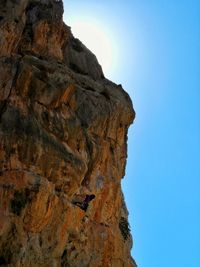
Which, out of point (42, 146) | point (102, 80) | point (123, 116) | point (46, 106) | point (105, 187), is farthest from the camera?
point (102, 80)

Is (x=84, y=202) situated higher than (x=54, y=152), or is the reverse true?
(x=54, y=152)

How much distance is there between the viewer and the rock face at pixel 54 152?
32.4 m

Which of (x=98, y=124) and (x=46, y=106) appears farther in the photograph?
(x=98, y=124)

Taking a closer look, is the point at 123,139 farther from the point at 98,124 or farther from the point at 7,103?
the point at 7,103

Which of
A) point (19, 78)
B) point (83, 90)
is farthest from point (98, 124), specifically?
point (19, 78)

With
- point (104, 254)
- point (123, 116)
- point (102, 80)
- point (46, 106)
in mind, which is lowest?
point (104, 254)

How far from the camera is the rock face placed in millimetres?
32406

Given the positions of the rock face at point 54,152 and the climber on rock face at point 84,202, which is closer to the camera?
the rock face at point 54,152

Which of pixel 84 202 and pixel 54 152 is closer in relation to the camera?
pixel 54 152

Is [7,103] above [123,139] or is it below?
below

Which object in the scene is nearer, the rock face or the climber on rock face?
the rock face

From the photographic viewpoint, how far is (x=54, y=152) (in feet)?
117

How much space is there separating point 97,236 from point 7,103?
41.3 feet

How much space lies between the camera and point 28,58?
127 ft
